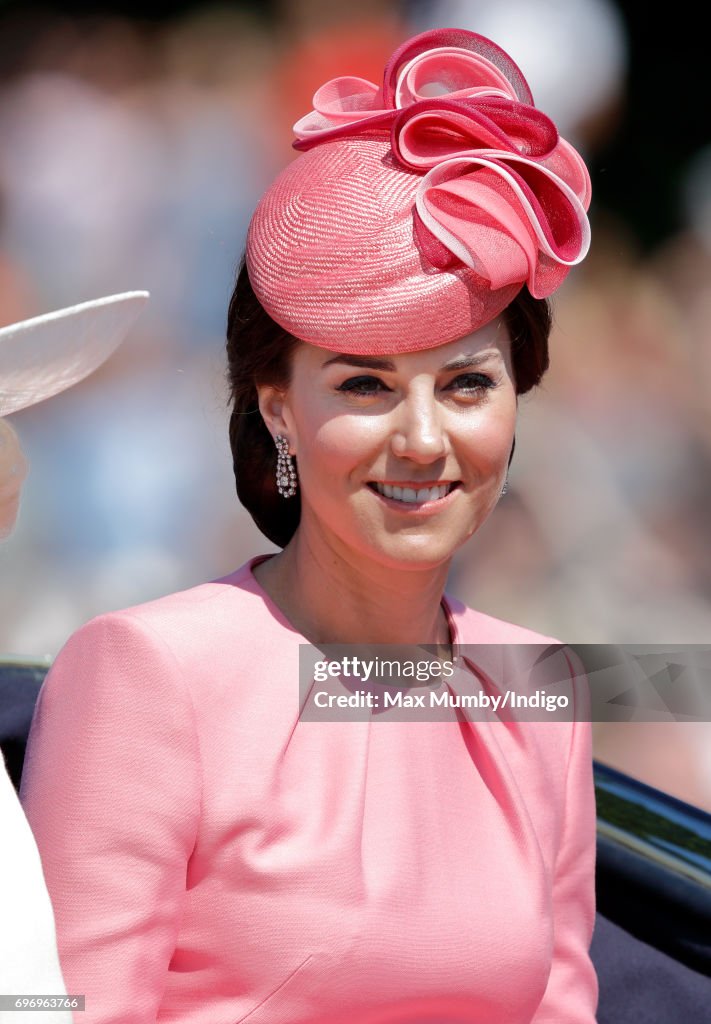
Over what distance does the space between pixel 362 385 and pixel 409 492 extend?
0.37 feet

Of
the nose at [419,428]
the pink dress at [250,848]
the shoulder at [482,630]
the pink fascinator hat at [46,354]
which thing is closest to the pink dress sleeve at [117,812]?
the pink dress at [250,848]

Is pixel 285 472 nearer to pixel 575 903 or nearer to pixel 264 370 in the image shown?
pixel 264 370

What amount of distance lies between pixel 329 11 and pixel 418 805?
2292 millimetres

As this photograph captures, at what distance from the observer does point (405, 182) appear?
3.93 ft

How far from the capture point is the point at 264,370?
1291 millimetres

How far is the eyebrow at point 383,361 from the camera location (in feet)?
3.92

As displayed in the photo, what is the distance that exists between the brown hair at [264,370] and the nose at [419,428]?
139mm

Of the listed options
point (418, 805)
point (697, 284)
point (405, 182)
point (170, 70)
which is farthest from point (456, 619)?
point (170, 70)

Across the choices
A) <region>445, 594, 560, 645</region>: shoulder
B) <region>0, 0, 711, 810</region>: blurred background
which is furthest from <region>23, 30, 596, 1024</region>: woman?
<region>0, 0, 711, 810</region>: blurred background

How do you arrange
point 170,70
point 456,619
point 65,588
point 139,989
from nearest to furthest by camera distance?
point 139,989 < point 456,619 < point 65,588 < point 170,70

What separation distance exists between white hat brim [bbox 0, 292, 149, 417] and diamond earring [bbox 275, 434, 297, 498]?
0.32 m

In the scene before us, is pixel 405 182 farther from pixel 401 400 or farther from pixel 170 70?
pixel 170 70

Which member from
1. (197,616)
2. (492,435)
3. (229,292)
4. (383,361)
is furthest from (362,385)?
(229,292)

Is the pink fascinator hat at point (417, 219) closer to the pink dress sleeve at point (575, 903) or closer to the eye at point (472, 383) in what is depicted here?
the eye at point (472, 383)
